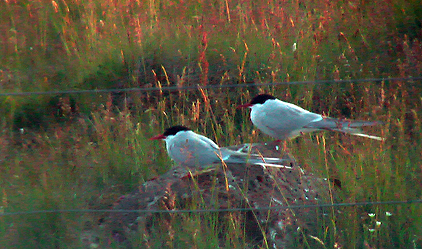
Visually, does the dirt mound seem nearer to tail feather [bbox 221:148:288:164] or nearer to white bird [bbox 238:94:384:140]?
tail feather [bbox 221:148:288:164]

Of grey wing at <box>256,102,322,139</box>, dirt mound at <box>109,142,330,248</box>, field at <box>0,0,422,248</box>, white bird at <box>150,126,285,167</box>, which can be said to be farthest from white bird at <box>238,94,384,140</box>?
white bird at <box>150,126,285,167</box>

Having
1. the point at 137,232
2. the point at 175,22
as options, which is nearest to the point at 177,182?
the point at 137,232

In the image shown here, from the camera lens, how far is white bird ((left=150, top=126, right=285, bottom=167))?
11.0 feet

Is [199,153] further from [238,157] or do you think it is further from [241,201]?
[241,201]

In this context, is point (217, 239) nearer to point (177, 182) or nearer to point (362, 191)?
point (177, 182)

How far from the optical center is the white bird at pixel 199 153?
11.0 feet

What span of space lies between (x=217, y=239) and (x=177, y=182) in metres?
0.63

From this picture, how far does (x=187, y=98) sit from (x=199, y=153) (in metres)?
1.54

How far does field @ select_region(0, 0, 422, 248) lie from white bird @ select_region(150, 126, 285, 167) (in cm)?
19

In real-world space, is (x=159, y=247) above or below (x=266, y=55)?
below

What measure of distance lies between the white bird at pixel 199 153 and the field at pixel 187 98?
0.19m

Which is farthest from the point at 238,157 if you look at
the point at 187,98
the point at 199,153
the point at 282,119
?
the point at 187,98

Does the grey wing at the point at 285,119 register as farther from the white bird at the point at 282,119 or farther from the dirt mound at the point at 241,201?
the dirt mound at the point at 241,201

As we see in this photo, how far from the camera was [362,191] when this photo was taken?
3.26 metres
